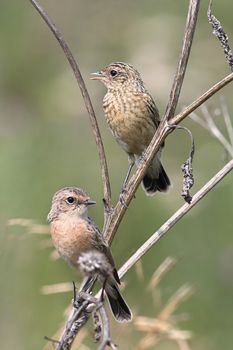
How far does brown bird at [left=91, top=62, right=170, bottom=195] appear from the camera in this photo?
662 cm

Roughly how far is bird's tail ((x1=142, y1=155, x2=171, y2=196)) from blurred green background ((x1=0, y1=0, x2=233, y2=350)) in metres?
0.92

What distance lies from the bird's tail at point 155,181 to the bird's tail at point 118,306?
1801 mm

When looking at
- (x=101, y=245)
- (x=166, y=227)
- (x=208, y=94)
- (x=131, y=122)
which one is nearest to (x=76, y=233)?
(x=101, y=245)

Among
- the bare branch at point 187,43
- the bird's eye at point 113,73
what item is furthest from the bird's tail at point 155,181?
the bare branch at point 187,43

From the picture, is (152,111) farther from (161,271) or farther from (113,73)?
(161,271)

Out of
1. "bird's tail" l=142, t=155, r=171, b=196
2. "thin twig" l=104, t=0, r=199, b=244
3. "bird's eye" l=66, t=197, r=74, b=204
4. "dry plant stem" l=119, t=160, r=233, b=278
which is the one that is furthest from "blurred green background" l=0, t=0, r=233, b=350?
"thin twig" l=104, t=0, r=199, b=244

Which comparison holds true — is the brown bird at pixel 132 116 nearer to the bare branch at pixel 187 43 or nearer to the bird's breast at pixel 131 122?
the bird's breast at pixel 131 122

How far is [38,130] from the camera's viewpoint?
11430 mm

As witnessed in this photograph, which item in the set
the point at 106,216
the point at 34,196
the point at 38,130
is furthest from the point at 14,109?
the point at 106,216

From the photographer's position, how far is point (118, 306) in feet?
16.2

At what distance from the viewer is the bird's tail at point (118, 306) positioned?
489 centimetres

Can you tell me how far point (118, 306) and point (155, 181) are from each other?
6.52ft

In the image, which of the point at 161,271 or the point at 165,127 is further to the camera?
the point at 161,271

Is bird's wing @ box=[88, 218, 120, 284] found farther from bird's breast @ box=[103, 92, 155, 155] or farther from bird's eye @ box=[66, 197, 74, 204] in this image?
bird's breast @ box=[103, 92, 155, 155]
